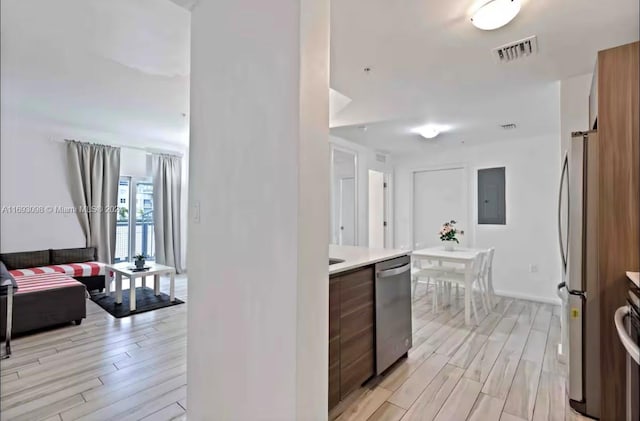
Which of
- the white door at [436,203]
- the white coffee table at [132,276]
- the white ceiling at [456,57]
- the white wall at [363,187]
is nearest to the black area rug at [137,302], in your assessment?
the white coffee table at [132,276]

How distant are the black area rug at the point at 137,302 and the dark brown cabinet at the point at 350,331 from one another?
2.89 metres

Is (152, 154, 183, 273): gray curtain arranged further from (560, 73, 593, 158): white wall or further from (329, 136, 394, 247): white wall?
(560, 73, 593, 158): white wall

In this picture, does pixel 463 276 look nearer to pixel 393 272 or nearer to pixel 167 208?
pixel 393 272

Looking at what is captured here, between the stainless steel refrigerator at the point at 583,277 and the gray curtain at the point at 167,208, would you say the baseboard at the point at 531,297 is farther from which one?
the gray curtain at the point at 167,208

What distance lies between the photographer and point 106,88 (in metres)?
3.12

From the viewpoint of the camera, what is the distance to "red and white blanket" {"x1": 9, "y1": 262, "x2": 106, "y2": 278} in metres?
3.86

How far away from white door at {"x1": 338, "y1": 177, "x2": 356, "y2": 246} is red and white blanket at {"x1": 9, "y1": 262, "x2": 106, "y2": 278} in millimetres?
3626

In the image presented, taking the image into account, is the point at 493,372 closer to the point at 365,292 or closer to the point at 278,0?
the point at 365,292

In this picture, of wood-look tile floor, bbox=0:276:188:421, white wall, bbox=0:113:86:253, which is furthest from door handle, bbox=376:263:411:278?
white wall, bbox=0:113:86:253

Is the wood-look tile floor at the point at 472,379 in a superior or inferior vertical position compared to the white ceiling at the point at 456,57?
inferior

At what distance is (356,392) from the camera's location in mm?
2020

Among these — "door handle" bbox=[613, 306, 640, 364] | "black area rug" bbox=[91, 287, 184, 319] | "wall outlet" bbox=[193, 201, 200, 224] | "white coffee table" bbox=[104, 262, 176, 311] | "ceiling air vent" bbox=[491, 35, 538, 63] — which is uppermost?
"ceiling air vent" bbox=[491, 35, 538, 63]

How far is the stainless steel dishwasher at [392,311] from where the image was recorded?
2.11 m

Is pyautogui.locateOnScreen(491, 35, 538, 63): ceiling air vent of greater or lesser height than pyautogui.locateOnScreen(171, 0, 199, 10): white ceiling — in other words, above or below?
above
